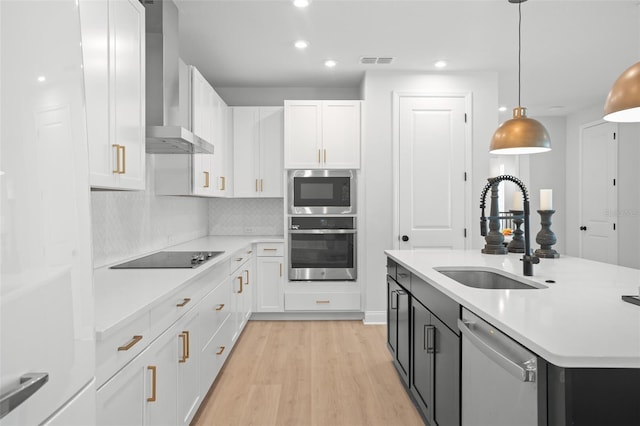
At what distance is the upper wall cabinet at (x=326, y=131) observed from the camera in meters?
4.44

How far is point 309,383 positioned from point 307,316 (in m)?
1.64

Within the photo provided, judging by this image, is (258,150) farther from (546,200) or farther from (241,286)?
(546,200)

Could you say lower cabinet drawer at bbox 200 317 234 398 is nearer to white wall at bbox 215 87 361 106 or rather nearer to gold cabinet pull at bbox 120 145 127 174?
gold cabinet pull at bbox 120 145 127 174

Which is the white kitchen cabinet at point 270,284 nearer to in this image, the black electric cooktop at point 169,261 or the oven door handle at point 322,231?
the oven door handle at point 322,231

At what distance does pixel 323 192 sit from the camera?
4.46 metres

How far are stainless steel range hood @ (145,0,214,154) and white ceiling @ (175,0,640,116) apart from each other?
0.36 metres

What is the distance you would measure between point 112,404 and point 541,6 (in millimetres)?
3514

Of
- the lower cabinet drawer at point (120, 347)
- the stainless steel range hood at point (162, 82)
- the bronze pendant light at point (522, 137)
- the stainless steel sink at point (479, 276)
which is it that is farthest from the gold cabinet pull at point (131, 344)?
the bronze pendant light at point (522, 137)

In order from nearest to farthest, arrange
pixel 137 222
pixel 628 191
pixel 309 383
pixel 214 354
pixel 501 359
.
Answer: pixel 501 359
pixel 214 354
pixel 309 383
pixel 137 222
pixel 628 191

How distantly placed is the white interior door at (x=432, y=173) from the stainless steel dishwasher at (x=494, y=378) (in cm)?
281

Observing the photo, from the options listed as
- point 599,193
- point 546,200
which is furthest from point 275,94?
point 599,193

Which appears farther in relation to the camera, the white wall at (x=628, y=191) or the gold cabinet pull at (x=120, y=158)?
the white wall at (x=628, y=191)

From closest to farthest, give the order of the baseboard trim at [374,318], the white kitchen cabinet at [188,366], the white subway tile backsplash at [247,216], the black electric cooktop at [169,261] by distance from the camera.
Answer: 1. the white kitchen cabinet at [188,366]
2. the black electric cooktop at [169,261]
3. the baseboard trim at [374,318]
4. the white subway tile backsplash at [247,216]

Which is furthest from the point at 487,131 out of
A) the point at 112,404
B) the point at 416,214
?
the point at 112,404
